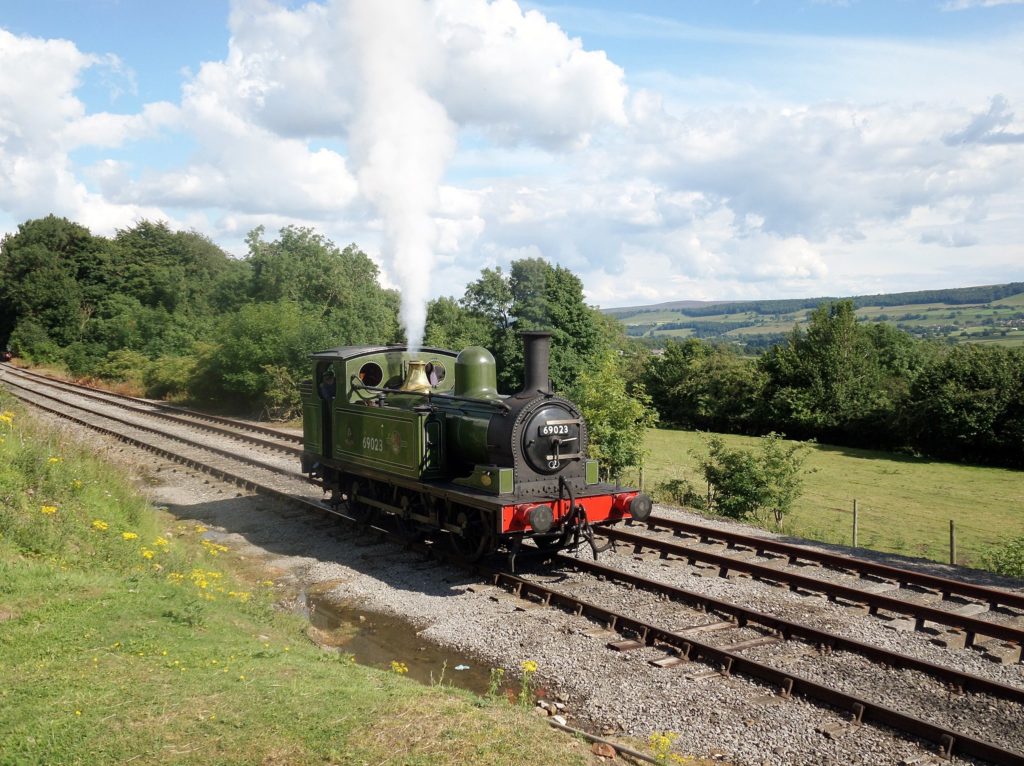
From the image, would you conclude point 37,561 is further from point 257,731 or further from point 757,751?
point 757,751

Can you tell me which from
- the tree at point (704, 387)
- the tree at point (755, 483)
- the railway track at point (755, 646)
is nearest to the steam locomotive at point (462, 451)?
the railway track at point (755, 646)

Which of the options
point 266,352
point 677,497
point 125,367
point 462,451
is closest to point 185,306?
point 125,367

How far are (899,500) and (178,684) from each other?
76.9 feet

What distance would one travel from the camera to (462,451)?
11.5 meters

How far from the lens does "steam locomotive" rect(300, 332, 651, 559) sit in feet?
34.2

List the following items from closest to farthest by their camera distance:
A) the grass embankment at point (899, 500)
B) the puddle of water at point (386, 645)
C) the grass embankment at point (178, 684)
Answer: the grass embankment at point (178, 684)
the puddle of water at point (386, 645)
the grass embankment at point (899, 500)

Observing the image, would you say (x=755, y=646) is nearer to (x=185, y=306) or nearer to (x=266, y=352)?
(x=266, y=352)

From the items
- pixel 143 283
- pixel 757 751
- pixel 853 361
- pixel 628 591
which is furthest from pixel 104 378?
pixel 757 751

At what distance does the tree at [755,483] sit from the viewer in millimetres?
16938

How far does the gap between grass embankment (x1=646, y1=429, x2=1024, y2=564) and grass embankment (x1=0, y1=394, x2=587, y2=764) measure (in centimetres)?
1113

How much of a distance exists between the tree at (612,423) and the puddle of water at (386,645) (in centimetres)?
951

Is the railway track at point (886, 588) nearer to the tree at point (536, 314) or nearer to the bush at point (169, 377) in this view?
the tree at point (536, 314)

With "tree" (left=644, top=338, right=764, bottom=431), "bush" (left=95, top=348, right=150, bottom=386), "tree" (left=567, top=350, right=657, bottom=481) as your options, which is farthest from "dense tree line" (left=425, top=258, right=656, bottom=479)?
"bush" (left=95, top=348, right=150, bottom=386)

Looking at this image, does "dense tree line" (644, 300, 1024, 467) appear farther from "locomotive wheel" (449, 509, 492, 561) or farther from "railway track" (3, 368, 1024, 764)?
"locomotive wheel" (449, 509, 492, 561)
